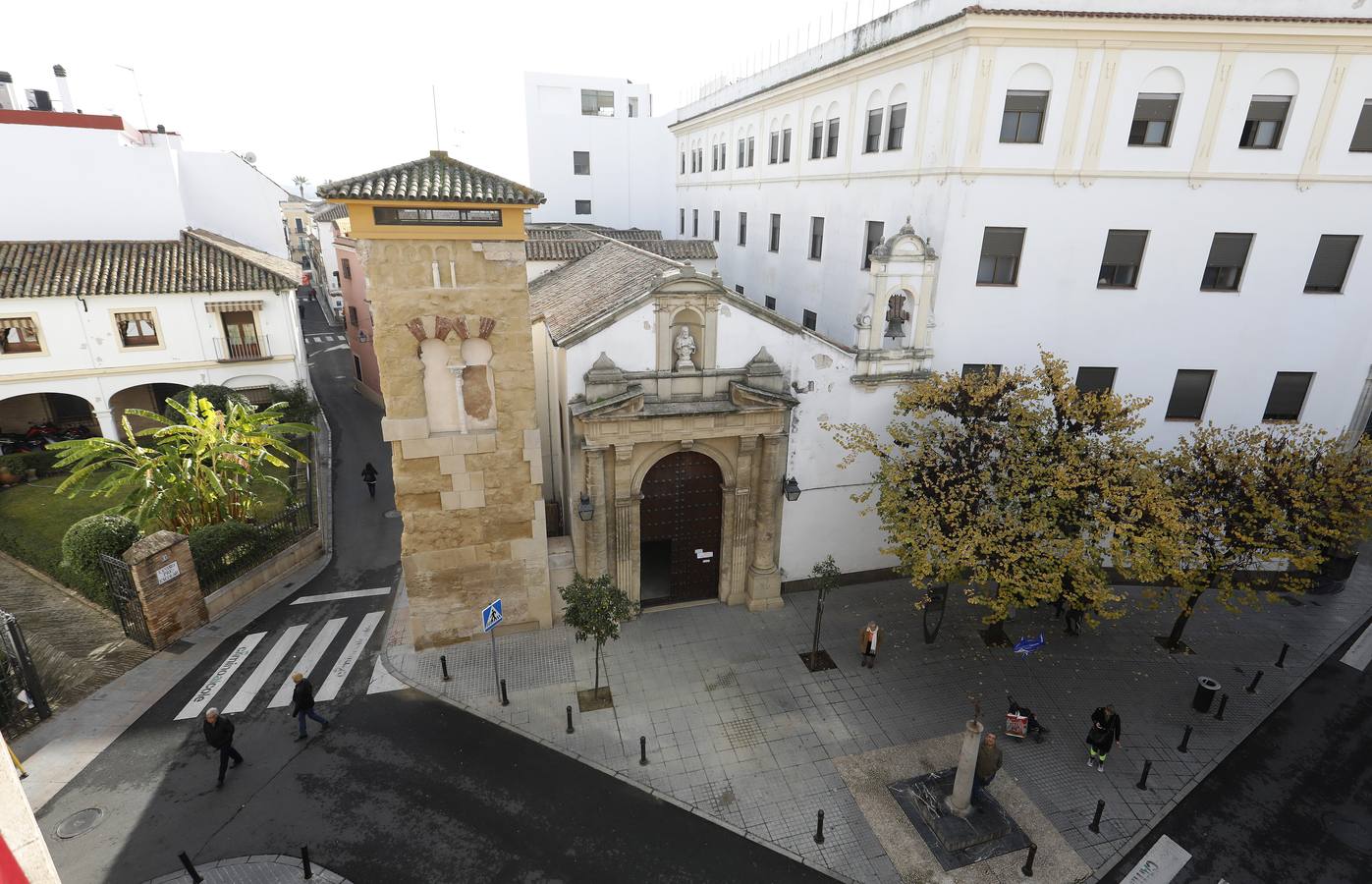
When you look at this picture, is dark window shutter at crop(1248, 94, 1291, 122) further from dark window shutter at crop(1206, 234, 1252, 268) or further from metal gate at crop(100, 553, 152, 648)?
metal gate at crop(100, 553, 152, 648)

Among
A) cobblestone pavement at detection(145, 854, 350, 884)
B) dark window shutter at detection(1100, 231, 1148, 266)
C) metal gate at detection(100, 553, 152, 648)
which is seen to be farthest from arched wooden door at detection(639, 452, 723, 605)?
metal gate at detection(100, 553, 152, 648)

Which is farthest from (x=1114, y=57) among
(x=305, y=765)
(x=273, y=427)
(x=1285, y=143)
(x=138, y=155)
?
(x=138, y=155)

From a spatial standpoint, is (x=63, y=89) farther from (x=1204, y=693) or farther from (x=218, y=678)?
→ (x=1204, y=693)

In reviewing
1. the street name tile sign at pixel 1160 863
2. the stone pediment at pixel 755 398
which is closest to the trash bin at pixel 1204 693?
the street name tile sign at pixel 1160 863

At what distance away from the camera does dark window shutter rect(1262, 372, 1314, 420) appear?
66.7 ft

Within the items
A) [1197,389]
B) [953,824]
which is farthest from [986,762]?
[1197,389]

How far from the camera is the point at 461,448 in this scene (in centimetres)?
1633

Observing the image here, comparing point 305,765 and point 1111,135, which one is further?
point 1111,135

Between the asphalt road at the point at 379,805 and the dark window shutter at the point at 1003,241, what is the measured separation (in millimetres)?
15546

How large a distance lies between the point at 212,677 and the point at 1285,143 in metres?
30.3

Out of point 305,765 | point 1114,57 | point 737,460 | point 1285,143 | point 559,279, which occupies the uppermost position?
point 1114,57

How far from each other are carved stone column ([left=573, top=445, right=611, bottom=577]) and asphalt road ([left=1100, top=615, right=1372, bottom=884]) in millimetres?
12490

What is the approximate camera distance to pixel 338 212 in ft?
147

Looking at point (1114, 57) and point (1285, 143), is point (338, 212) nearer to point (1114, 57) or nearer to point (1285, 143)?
point (1114, 57)
